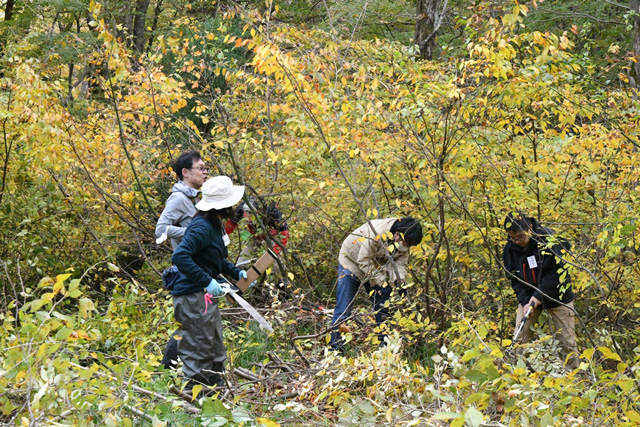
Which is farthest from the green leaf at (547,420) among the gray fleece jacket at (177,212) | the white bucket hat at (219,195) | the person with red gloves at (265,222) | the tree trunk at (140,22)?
the tree trunk at (140,22)

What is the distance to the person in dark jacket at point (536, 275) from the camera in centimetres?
556

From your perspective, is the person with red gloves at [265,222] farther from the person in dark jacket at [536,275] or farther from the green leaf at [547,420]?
the green leaf at [547,420]

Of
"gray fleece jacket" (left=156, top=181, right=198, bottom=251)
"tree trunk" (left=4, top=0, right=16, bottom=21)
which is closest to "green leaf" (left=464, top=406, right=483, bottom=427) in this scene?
"gray fleece jacket" (left=156, top=181, right=198, bottom=251)

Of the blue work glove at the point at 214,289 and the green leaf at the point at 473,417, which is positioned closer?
the green leaf at the point at 473,417

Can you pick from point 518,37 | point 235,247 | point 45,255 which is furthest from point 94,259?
point 518,37

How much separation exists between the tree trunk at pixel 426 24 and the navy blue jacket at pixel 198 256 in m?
6.80

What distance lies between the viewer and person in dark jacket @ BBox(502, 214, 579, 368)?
556cm

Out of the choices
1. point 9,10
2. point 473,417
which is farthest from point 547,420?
point 9,10

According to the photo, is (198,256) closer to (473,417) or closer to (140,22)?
(473,417)

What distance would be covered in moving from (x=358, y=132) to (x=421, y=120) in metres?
0.63

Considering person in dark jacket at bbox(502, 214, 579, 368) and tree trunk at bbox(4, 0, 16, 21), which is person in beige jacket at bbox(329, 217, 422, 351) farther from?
tree trunk at bbox(4, 0, 16, 21)

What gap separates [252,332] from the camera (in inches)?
254

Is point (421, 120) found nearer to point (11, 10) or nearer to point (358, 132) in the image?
point (358, 132)

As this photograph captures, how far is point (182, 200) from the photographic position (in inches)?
223
